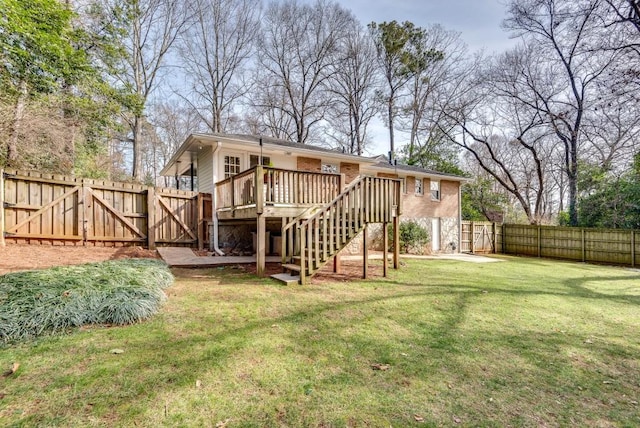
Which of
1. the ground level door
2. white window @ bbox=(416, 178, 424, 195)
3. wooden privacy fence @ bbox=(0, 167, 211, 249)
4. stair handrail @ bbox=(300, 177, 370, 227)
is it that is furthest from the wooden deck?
the ground level door

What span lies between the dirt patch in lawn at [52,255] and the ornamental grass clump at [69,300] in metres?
2.13

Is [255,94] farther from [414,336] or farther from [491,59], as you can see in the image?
[414,336]

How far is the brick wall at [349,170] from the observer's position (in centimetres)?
1343

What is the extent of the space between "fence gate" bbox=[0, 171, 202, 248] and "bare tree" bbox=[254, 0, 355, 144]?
47.6ft

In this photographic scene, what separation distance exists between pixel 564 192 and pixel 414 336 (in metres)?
29.4

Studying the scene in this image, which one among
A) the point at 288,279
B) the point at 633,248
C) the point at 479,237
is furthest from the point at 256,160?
the point at 633,248

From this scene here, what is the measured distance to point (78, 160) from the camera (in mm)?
13211

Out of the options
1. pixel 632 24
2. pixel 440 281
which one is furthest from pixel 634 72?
pixel 440 281

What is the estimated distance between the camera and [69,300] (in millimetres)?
3850

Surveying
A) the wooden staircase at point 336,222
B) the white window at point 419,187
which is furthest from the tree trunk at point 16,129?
the white window at point 419,187

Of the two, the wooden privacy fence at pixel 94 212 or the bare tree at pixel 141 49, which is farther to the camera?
the bare tree at pixel 141 49

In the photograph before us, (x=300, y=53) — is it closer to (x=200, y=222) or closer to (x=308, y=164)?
(x=308, y=164)

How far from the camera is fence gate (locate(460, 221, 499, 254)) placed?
17984 millimetres

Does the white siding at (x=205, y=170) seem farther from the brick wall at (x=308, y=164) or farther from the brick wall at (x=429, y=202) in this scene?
the brick wall at (x=429, y=202)
